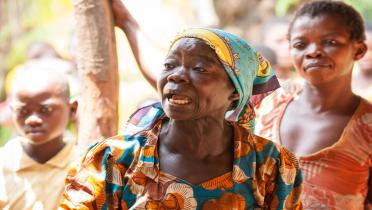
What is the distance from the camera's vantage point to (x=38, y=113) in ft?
12.8

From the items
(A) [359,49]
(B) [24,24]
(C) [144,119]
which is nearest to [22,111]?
(C) [144,119]

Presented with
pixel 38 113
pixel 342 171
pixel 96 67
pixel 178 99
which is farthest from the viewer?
pixel 38 113

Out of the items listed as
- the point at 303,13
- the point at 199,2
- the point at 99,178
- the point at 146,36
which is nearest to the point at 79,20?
the point at 146,36

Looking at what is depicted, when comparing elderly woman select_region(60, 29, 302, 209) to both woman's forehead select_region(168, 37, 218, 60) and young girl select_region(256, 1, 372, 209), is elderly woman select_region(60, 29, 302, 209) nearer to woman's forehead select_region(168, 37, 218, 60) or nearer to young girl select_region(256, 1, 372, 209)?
woman's forehead select_region(168, 37, 218, 60)

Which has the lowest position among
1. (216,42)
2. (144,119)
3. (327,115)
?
(327,115)

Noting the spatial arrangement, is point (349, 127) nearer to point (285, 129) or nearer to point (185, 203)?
point (285, 129)

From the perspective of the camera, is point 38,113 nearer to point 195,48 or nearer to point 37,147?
point 37,147

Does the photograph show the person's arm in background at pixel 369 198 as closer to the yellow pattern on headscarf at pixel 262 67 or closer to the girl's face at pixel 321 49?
the girl's face at pixel 321 49

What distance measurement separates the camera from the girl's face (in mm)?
3598

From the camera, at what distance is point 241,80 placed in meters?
2.77

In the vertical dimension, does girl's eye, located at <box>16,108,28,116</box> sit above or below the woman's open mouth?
below

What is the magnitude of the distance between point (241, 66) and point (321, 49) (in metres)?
0.96

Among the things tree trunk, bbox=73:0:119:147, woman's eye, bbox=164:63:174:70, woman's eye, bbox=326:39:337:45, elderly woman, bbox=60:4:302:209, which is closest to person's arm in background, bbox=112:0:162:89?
tree trunk, bbox=73:0:119:147

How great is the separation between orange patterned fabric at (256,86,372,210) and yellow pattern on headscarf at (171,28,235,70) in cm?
106
